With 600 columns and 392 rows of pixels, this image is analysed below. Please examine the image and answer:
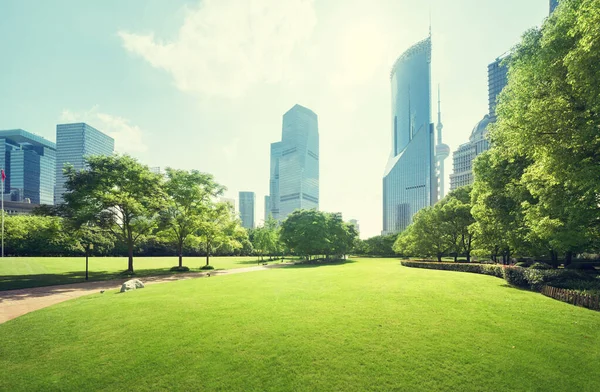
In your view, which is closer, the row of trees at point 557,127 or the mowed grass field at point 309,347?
the mowed grass field at point 309,347

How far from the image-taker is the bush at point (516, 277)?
18.8 m

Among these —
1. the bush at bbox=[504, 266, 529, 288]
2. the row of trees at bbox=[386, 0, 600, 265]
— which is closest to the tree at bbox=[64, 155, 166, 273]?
the row of trees at bbox=[386, 0, 600, 265]

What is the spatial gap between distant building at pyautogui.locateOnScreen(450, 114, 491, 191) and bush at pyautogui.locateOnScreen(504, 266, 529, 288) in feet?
541

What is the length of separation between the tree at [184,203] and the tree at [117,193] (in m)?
2.54

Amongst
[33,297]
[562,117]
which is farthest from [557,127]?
[33,297]

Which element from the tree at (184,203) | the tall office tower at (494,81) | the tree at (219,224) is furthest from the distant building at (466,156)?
the tree at (184,203)

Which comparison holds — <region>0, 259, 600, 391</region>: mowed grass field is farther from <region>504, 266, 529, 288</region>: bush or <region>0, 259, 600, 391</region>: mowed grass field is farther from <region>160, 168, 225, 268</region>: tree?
<region>160, 168, 225, 268</region>: tree

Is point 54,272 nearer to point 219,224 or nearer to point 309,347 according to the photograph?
point 219,224

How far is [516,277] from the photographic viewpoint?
19438mm

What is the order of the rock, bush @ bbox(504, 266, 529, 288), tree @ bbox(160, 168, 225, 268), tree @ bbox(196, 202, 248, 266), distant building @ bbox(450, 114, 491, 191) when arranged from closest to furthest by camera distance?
bush @ bbox(504, 266, 529, 288)
the rock
tree @ bbox(160, 168, 225, 268)
tree @ bbox(196, 202, 248, 266)
distant building @ bbox(450, 114, 491, 191)

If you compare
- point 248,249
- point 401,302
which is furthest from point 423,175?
point 401,302

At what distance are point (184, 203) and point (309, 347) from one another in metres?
34.1

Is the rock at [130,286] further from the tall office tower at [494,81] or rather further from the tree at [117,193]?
the tall office tower at [494,81]

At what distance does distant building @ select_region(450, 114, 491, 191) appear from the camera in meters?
163
